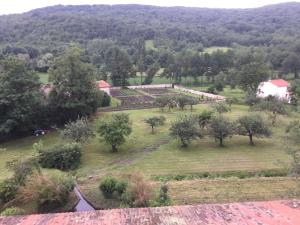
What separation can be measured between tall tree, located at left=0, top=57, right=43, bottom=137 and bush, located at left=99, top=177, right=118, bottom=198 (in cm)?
1601

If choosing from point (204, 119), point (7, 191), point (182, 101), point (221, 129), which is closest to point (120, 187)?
point (7, 191)

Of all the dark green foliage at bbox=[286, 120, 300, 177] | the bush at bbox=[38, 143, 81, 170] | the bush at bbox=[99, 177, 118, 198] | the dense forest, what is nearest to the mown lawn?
the bush at bbox=[99, 177, 118, 198]

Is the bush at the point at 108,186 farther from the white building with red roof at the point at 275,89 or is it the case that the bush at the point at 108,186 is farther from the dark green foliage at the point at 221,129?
the white building with red roof at the point at 275,89

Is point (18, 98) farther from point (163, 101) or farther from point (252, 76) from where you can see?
point (252, 76)

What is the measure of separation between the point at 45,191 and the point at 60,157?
7.87 m

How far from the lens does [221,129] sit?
110ft

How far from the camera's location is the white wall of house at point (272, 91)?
A: 57822 millimetres

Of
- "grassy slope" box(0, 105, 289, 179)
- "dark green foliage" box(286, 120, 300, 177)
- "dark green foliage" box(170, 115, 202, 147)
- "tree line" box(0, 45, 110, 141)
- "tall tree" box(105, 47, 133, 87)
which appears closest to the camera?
"dark green foliage" box(286, 120, 300, 177)

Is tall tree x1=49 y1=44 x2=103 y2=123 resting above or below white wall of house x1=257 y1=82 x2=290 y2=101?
above

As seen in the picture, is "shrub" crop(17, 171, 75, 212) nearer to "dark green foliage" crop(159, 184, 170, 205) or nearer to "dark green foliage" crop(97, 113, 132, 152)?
"dark green foliage" crop(159, 184, 170, 205)

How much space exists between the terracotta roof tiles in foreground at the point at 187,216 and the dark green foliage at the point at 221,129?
2039 centimetres

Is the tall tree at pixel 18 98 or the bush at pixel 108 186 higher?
the tall tree at pixel 18 98

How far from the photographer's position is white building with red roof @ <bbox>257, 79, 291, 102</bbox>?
57800mm

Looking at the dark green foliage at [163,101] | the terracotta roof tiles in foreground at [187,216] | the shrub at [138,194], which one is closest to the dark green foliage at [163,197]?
the shrub at [138,194]
